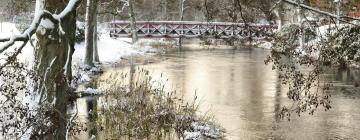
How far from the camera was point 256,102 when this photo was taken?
15.8 metres

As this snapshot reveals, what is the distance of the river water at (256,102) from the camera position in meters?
11.7

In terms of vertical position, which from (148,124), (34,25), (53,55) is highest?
(34,25)

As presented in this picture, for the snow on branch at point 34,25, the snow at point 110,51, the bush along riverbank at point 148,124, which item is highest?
the snow on branch at point 34,25

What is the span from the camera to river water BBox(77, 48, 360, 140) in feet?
38.5

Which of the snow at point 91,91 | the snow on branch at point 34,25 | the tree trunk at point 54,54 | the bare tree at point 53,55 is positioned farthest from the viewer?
the snow at point 91,91

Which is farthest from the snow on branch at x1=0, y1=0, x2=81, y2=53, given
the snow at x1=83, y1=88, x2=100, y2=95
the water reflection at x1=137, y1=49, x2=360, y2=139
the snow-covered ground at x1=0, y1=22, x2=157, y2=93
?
the snow-covered ground at x1=0, y1=22, x2=157, y2=93

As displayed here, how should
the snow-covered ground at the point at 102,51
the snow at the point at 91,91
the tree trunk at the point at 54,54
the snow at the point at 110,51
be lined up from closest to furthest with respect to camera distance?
1. the tree trunk at the point at 54,54
2. the snow at the point at 91,91
3. the snow-covered ground at the point at 102,51
4. the snow at the point at 110,51

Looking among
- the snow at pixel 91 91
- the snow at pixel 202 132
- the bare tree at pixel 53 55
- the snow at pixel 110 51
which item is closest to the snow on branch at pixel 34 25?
the bare tree at pixel 53 55

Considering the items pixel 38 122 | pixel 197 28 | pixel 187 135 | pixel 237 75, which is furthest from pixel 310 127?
pixel 197 28

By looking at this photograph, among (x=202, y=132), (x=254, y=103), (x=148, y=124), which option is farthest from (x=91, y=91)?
(x=148, y=124)

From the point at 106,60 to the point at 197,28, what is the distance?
16.2 metres

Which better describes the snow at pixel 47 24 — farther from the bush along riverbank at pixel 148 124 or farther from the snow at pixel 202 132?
the snow at pixel 202 132

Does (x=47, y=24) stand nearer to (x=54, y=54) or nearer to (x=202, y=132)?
(x=54, y=54)

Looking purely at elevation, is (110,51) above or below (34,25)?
below
